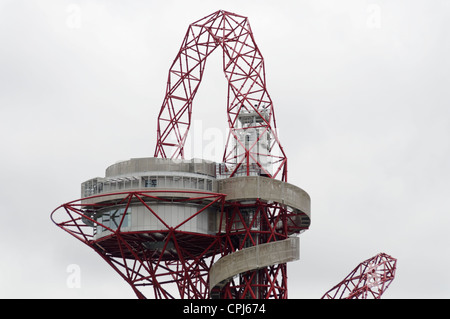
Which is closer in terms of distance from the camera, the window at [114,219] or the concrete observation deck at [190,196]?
the concrete observation deck at [190,196]

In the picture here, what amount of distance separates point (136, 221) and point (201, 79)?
2392cm

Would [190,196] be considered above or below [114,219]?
above

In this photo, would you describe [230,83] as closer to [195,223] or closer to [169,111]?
[169,111]

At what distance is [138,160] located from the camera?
133m

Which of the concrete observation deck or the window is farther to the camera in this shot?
the window

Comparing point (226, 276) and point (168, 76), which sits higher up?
point (168, 76)

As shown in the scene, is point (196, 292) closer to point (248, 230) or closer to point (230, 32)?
point (248, 230)

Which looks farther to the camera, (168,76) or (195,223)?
(168,76)

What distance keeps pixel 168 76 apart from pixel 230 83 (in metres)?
10.4

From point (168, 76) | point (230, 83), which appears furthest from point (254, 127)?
point (168, 76)

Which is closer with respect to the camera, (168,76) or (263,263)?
(263,263)

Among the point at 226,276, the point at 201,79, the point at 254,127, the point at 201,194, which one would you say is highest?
the point at 201,79

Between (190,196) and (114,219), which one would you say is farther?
(114,219)

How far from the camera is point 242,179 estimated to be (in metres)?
131
